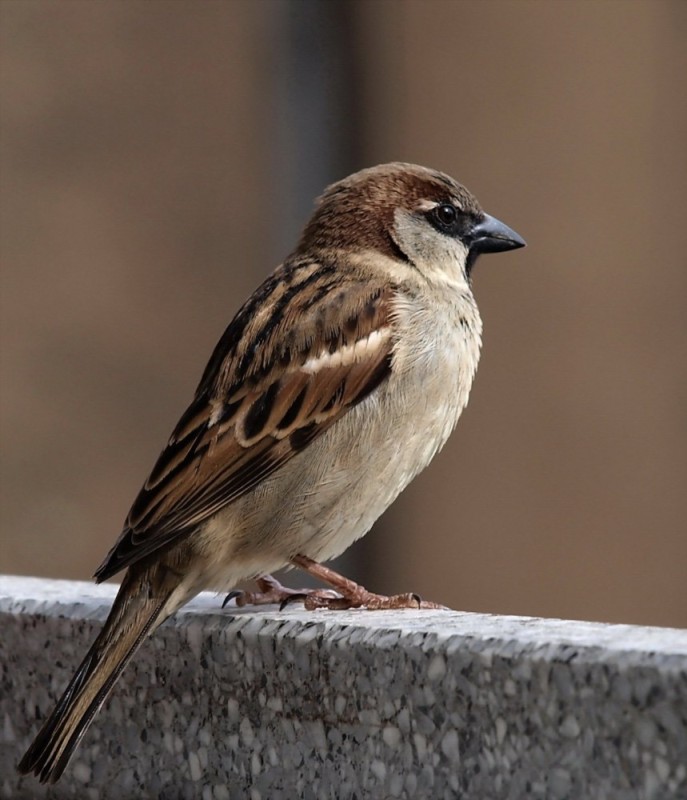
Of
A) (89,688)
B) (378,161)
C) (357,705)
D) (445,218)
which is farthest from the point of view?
(378,161)

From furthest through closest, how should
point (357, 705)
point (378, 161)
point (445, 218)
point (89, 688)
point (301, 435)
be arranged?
1. point (378, 161)
2. point (445, 218)
3. point (301, 435)
4. point (89, 688)
5. point (357, 705)

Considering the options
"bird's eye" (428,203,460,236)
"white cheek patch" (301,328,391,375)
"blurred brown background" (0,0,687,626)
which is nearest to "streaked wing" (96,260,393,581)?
"white cheek patch" (301,328,391,375)

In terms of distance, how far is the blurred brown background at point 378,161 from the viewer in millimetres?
4742

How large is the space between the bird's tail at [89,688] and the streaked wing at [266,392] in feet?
0.67

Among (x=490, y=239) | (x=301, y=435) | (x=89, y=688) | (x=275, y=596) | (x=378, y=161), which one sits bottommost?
(x=378, y=161)

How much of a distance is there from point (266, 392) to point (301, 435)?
0.08 meters

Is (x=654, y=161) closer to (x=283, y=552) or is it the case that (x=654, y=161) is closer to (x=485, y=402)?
(x=485, y=402)

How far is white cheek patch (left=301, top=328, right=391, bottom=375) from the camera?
2.35m

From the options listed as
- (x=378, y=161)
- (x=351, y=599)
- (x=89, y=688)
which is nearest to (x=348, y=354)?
(x=351, y=599)

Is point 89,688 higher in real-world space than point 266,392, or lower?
lower

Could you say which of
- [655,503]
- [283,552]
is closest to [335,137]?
[655,503]

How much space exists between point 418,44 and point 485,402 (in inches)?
46.6

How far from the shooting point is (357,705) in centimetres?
171

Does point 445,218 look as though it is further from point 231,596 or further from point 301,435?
point 231,596
